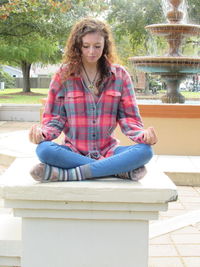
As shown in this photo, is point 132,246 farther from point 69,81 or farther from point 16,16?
point 16,16

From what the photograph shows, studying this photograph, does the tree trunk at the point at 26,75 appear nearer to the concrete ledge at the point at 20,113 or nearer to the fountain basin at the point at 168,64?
the concrete ledge at the point at 20,113

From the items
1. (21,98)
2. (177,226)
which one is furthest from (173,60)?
(21,98)

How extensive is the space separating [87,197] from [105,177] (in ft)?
0.76

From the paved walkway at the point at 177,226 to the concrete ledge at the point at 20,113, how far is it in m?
6.29

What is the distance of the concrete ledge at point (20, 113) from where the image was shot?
41.3ft

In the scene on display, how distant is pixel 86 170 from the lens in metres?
2.31

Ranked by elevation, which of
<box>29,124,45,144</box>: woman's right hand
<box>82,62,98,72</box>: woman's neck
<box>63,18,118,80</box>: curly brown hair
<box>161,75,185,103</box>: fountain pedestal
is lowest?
<box>161,75,185,103</box>: fountain pedestal

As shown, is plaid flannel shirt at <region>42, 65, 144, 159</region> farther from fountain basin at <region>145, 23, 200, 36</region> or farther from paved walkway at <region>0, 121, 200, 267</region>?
fountain basin at <region>145, 23, 200, 36</region>

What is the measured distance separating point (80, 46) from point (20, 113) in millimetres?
10215

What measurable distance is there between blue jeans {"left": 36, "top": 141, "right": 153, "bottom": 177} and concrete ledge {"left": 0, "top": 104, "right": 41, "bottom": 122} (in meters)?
10.3

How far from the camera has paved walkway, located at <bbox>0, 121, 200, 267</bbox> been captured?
3158 millimetres

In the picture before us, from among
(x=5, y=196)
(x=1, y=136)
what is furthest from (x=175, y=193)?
(x=1, y=136)

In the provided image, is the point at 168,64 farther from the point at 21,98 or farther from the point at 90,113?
the point at 21,98

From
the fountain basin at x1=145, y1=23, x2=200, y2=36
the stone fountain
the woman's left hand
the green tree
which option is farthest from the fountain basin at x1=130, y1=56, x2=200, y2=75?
the woman's left hand
